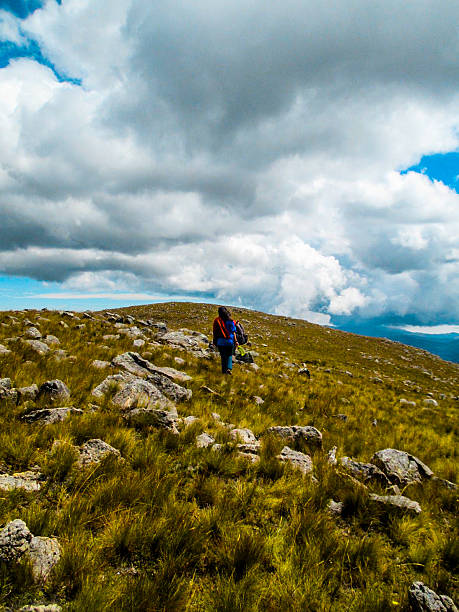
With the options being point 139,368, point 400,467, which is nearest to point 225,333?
point 139,368

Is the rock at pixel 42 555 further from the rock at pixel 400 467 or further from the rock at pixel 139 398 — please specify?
the rock at pixel 400 467

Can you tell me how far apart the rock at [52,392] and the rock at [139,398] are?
3.29 feet

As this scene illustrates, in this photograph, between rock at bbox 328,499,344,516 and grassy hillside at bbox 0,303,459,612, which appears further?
rock at bbox 328,499,344,516

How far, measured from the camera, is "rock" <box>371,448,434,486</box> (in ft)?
16.8

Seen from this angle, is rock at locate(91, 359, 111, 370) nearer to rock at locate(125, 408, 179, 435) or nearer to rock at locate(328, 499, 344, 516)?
rock at locate(125, 408, 179, 435)

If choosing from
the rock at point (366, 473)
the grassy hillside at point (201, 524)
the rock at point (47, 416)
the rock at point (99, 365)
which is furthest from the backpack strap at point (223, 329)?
the rock at point (47, 416)

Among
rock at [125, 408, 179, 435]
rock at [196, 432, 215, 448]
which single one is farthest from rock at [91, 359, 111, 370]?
rock at [196, 432, 215, 448]

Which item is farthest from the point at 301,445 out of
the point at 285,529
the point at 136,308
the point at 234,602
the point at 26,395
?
the point at 136,308

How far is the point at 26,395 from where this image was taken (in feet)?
17.1

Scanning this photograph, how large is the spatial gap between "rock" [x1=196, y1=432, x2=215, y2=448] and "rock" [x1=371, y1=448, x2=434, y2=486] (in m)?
3.47

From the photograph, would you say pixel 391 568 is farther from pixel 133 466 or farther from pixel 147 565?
pixel 133 466

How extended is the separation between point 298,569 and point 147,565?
4.96 feet

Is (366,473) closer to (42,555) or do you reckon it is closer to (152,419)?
(152,419)

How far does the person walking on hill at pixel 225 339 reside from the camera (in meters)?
12.4
